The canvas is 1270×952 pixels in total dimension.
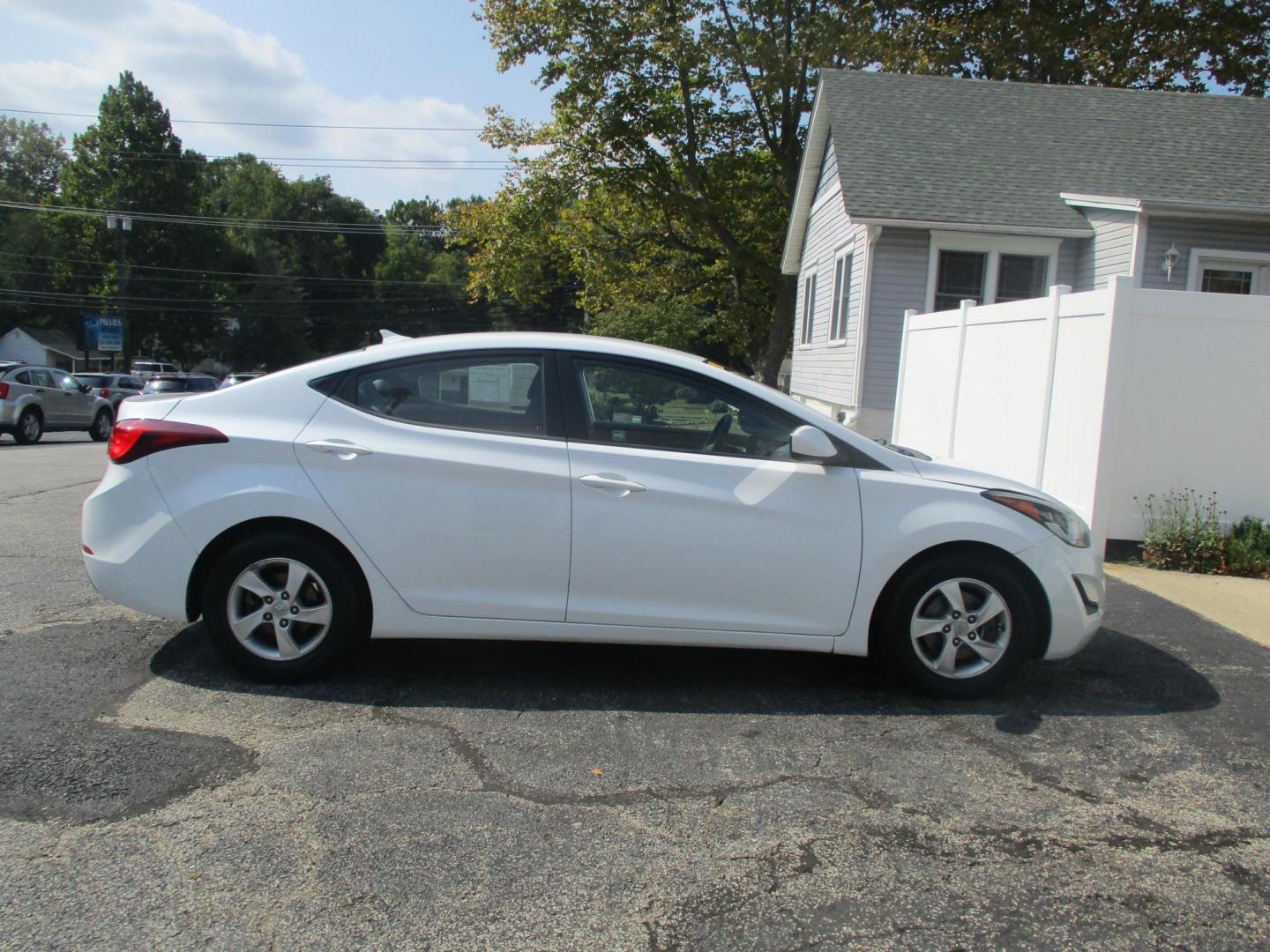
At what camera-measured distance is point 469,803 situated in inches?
140

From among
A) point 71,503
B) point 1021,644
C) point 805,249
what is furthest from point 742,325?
point 1021,644

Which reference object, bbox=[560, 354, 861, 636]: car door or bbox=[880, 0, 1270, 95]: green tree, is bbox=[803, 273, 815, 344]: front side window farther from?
bbox=[560, 354, 861, 636]: car door

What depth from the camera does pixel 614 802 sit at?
3600mm

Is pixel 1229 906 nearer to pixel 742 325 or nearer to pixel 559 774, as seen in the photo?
pixel 559 774

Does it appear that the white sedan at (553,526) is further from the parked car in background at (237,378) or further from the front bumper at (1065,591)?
the parked car in background at (237,378)

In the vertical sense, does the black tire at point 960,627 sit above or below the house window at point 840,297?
below

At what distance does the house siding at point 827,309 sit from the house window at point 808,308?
0.16 m

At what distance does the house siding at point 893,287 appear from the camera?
1550 centimetres

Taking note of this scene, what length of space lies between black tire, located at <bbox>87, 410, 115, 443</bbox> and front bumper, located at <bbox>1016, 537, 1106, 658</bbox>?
23.3 m

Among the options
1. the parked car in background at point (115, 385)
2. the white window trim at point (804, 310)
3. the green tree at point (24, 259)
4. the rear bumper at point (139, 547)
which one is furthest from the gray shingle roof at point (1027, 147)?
the green tree at point (24, 259)

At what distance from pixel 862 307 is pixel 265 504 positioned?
41.4 ft

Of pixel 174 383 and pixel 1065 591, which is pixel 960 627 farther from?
pixel 174 383

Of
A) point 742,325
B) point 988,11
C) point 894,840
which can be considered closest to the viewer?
point 894,840

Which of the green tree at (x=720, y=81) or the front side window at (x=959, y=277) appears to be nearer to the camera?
the front side window at (x=959, y=277)
